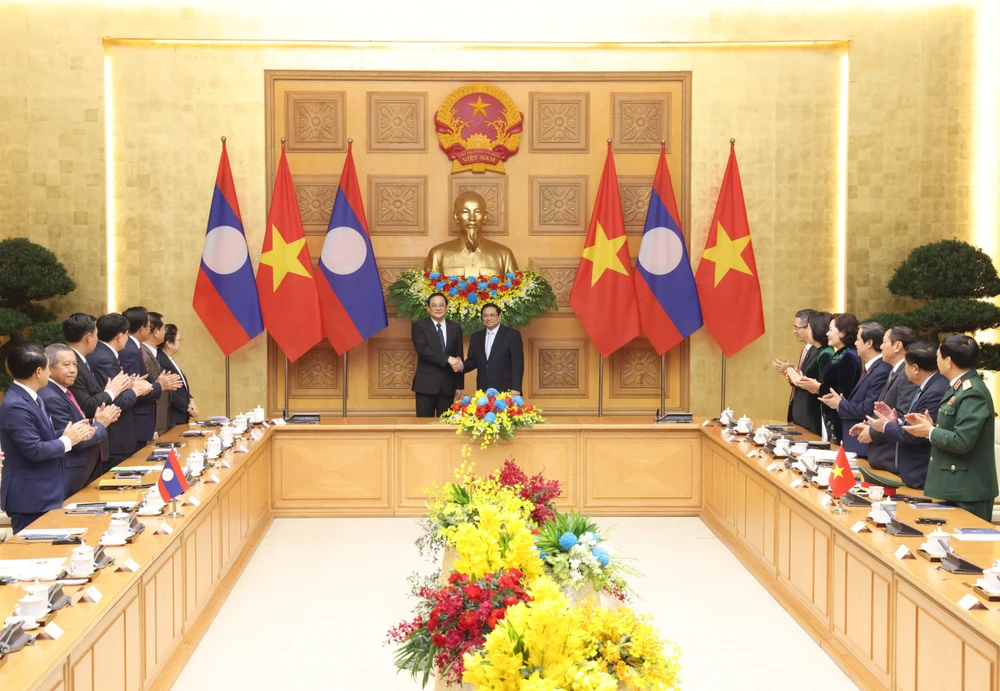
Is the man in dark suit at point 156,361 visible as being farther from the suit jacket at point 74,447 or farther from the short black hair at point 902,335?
the short black hair at point 902,335

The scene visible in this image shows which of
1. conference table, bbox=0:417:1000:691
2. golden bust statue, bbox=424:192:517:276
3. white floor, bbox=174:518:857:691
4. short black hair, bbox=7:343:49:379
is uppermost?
golden bust statue, bbox=424:192:517:276

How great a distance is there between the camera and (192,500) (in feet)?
17.1

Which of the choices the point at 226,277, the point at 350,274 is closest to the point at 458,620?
the point at 350,274

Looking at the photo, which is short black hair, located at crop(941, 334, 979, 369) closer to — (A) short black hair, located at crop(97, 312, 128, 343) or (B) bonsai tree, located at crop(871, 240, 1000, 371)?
(B) bonsai tree, located at crop(871, 240, 1000, 371)

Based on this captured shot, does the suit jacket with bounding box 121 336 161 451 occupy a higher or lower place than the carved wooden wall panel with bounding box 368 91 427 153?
lower

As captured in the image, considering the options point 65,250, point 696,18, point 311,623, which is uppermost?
point 696,18

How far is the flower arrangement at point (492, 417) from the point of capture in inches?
306

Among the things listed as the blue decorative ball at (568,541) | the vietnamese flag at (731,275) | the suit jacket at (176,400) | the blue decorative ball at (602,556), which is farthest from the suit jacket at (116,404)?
the vietnamese flag at (731,275)

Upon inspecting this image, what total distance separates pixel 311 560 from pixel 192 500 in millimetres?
1771

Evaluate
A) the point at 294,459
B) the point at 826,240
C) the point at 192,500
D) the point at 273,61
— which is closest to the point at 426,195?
the point at 273,61

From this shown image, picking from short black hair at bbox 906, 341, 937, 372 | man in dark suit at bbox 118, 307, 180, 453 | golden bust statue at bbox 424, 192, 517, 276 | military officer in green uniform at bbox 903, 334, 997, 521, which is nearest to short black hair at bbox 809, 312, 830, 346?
short black hair at bbox 906, 341, 937, 372

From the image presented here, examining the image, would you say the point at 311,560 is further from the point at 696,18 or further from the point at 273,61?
the point at 696,18

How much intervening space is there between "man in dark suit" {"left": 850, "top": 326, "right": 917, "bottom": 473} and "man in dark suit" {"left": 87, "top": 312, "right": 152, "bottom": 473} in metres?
4.48

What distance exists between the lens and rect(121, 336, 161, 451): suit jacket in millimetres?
7105
